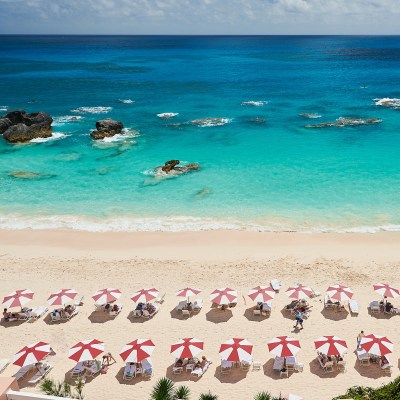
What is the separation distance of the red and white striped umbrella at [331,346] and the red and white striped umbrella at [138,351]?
6829 mm

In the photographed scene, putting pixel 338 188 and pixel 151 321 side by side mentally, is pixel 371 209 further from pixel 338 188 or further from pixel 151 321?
pixel 151 321

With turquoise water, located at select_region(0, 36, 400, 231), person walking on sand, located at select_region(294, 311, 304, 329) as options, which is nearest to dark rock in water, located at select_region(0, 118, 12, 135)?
turquoise water, located at select_region(0, 36, 400, 231)

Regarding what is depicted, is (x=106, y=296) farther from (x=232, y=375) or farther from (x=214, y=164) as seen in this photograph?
(x=214, y=164)

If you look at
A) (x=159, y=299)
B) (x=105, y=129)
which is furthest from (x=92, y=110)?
(x=159, y=299)

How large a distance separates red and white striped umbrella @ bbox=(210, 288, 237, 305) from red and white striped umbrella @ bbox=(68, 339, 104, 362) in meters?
5.86

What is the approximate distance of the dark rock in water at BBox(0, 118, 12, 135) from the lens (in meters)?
52.9

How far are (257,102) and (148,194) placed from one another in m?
41.5

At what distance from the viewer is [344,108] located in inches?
2522

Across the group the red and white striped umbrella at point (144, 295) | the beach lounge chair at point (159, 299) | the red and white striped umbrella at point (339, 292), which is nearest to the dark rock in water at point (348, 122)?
the red and white striped umbrella at point (339, 292)

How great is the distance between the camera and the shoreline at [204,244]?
84.7ft

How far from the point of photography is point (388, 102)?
2643 inches

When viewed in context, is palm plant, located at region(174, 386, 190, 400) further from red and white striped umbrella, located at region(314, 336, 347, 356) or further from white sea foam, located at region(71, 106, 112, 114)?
white sea foam, located at region(71, 106, 112, 114)

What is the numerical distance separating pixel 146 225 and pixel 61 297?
10112 millimetres

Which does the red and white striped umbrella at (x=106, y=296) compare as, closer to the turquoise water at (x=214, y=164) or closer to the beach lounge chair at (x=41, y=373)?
the beach lounge chair at (x=41, y=373)
